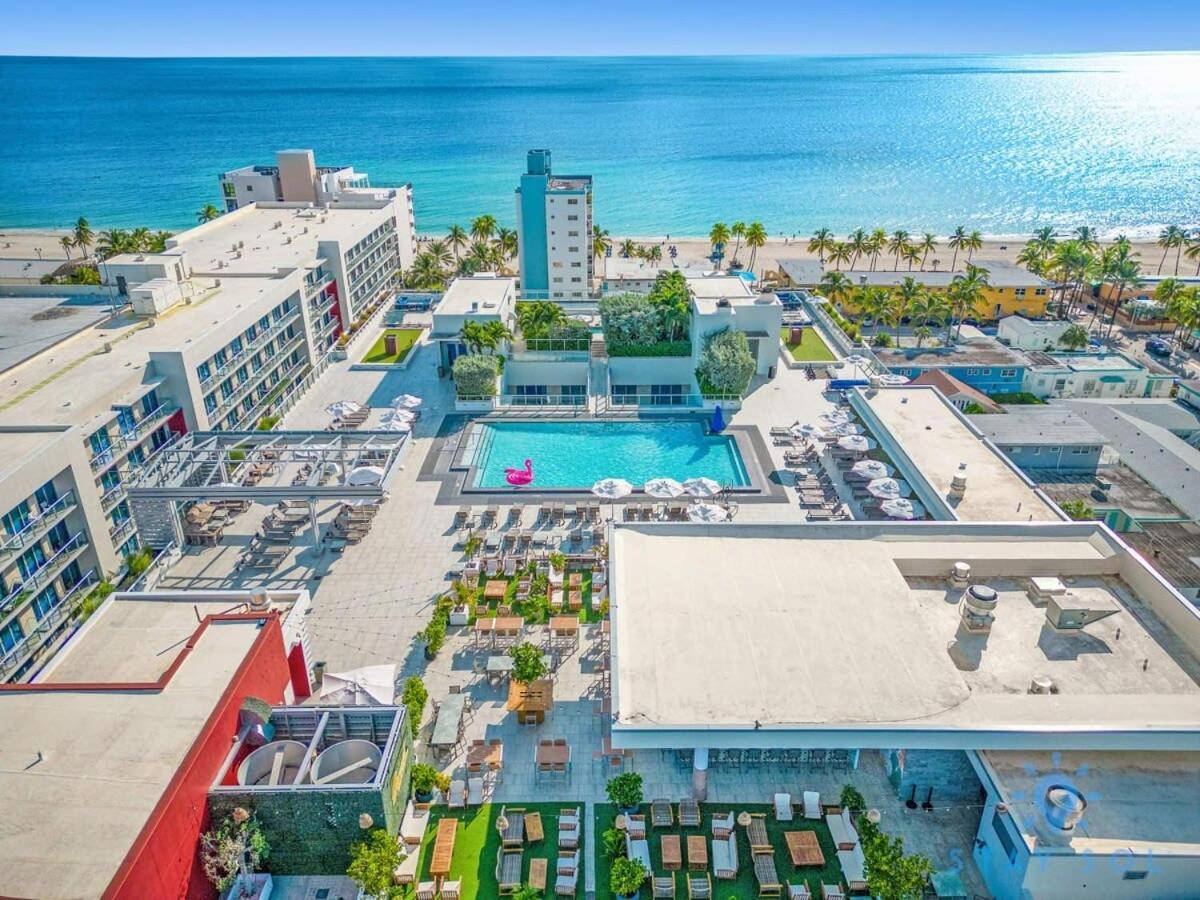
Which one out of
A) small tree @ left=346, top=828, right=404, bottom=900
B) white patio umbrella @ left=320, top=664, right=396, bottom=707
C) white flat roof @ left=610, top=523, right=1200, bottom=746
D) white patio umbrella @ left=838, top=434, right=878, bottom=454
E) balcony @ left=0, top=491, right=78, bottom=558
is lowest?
small tree @ left=346, top=828, right=404, bottom=900

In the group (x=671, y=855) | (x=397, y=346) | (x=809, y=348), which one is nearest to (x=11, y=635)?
(x=671, y=855)

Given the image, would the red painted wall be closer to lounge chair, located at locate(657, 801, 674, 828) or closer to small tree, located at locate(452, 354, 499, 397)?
lounge chair, located at locate(657, 801, 674, 828)

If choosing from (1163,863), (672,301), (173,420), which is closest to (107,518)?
(173,420)

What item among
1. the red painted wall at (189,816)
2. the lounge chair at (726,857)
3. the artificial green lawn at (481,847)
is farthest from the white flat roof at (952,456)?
the red painted wall at (189,816)

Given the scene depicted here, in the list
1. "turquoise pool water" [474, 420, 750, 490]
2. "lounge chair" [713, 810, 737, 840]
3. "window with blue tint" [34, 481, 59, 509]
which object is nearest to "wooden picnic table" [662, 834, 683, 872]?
"lounge chair" [713, 810, 737, 840]

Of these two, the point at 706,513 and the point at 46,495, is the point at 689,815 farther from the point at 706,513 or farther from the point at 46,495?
the point at 46,495

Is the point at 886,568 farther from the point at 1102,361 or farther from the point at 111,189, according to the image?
the point at 111,189

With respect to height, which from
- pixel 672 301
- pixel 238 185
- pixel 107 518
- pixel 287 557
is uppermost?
pixel 238 185

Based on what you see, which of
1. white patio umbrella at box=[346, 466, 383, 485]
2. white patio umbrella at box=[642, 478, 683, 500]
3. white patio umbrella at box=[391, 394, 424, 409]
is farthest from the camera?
white patio umbrella at box=[391, 394, 424, 409]
